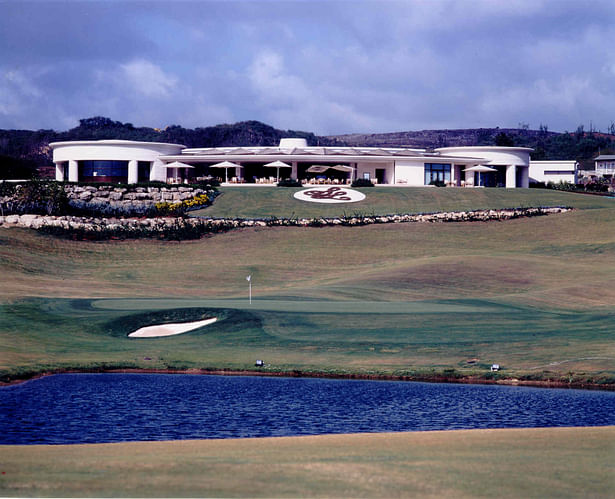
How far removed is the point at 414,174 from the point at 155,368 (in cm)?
5246

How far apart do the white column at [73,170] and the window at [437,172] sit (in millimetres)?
32230

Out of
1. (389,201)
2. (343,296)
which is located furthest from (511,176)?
(343,296)

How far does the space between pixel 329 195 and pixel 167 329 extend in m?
35.8

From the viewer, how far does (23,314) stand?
33.0 m

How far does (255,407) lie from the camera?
21.5m

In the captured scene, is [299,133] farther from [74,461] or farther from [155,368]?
[74,461]

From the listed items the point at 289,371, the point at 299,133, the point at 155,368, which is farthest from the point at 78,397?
the point at 299,133

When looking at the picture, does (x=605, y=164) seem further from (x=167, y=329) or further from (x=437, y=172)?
(x=167, y=329)

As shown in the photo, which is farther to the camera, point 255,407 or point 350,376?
point 350,376

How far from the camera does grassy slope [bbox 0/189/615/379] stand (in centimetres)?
2725

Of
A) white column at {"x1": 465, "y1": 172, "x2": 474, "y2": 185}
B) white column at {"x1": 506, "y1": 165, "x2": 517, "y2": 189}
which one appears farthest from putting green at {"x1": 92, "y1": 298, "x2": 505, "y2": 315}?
white column at {"x1": 506, "y1": 165, "x2": 517, "y2": 189}

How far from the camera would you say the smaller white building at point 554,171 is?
91688 mm

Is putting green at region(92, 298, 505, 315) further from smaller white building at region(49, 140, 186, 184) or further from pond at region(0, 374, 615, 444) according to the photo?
smaller white building at region(49, 140, 186, 184)

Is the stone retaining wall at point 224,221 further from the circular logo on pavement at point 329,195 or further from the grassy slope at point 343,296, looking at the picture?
the circular logo on pavement at point 329,195
